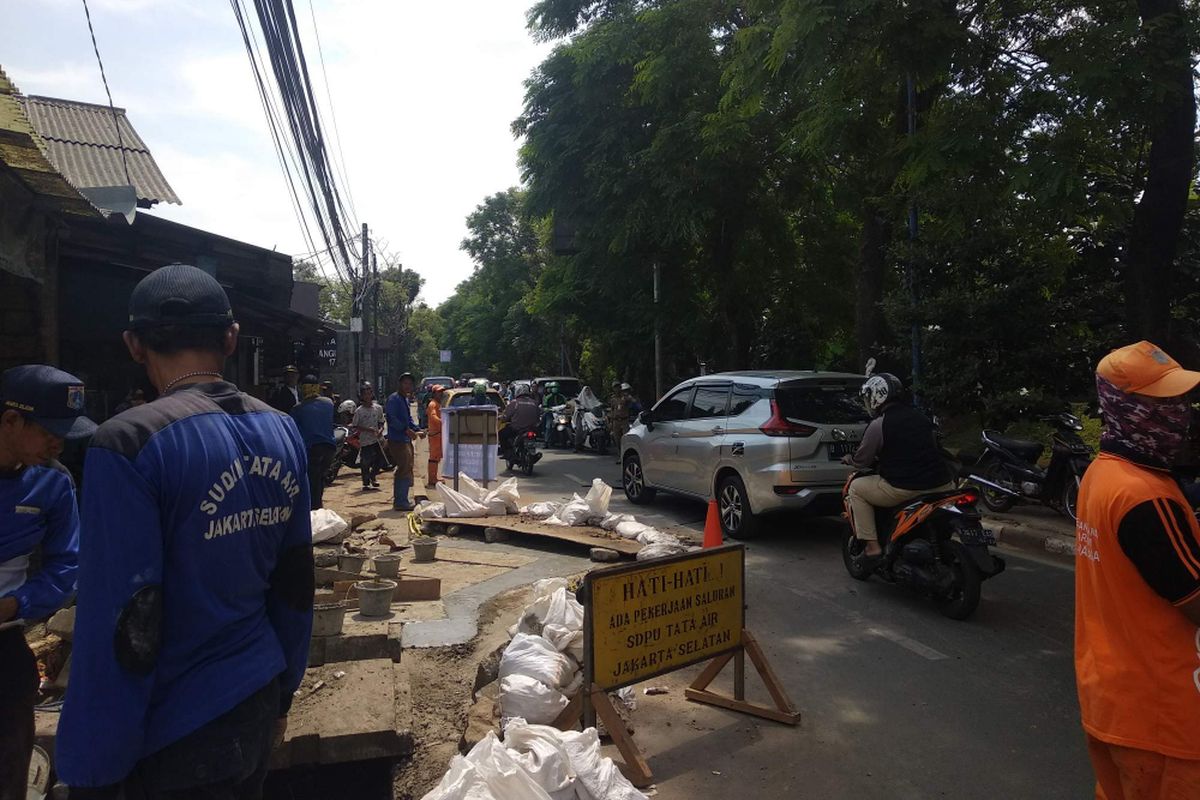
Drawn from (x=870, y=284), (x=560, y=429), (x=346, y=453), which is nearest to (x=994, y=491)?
(x=870, y=284)

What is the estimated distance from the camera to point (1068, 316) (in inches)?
429

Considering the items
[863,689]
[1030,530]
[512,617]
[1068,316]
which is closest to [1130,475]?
[863,689]

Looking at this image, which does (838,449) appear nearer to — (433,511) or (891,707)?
(891,707)

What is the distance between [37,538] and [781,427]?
662 cm

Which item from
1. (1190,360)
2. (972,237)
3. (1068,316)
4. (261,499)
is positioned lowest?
(261,499)

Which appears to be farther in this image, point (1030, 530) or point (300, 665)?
point (1030, 530)

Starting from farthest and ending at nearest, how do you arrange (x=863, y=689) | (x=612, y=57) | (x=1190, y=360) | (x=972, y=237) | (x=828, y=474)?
(x=612, y=57)
(x=972, y=237)
(x=828, y=474)
(x=1190, y=360)
(x=863, y=689)

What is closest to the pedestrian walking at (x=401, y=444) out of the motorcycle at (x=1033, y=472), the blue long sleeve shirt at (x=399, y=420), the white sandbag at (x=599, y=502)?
the blue long sleeve shirt at (x=399, y=420)

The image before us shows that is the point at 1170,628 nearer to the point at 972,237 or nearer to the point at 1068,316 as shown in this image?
the point at 972,237

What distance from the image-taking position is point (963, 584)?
5.82 m

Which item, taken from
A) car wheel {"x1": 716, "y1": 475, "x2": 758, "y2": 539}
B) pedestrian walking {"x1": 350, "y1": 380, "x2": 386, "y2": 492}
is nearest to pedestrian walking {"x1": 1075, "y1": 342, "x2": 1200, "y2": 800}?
car wheel {"x1": 716, "y1": 475, "x2": 758, "y2": 539}

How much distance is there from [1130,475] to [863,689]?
2.98 metres

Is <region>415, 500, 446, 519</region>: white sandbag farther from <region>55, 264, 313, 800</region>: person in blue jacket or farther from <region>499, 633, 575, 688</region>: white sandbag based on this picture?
<region>55, 264, 313, 800</region>: person in blue jacket

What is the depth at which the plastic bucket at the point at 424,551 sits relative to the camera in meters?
7.84
